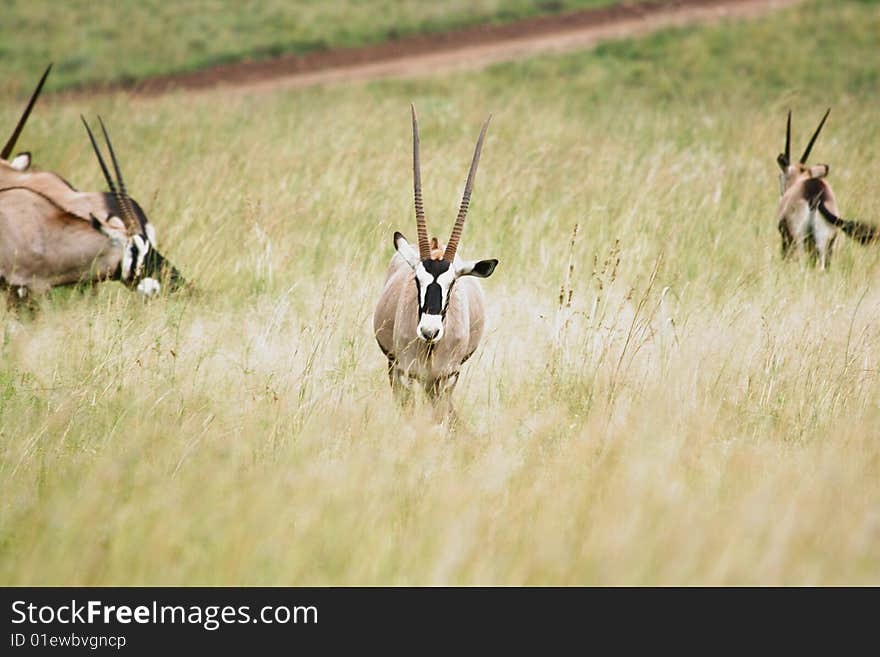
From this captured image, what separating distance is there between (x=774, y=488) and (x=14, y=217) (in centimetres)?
501

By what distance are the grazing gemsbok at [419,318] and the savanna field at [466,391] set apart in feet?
0.63

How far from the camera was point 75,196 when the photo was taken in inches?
257

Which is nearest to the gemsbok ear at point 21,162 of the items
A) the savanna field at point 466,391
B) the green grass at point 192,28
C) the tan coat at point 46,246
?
the tan coat at point 46,246

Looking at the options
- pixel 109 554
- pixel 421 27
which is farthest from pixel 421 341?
pixel 421 27

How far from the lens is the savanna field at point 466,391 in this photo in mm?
3117

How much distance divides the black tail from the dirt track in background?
1219 centimetres

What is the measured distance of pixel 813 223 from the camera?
23.7 ft

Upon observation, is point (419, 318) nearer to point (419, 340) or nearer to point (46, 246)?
point (419, 340)

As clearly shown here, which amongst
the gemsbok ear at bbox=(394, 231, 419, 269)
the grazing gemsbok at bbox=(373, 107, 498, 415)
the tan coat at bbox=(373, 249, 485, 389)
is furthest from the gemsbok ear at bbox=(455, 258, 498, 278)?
the gemsbok ear at bbox=(394, 231, 419, 269)

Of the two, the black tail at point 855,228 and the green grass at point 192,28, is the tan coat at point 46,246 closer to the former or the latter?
the black tail at point 855,228

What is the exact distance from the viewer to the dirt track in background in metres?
18.3

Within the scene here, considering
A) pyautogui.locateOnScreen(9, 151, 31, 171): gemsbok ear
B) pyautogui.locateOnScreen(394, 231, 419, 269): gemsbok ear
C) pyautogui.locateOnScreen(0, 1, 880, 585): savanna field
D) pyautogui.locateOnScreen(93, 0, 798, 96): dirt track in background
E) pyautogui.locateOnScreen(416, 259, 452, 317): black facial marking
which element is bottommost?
pyautogui.locateOnScreen(0, 1, 880, 585): savanna field

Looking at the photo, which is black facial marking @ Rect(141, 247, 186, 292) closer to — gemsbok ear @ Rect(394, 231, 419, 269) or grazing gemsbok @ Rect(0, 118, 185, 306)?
grazing gemsbok @ Rect(0, 118, 185, 306)
